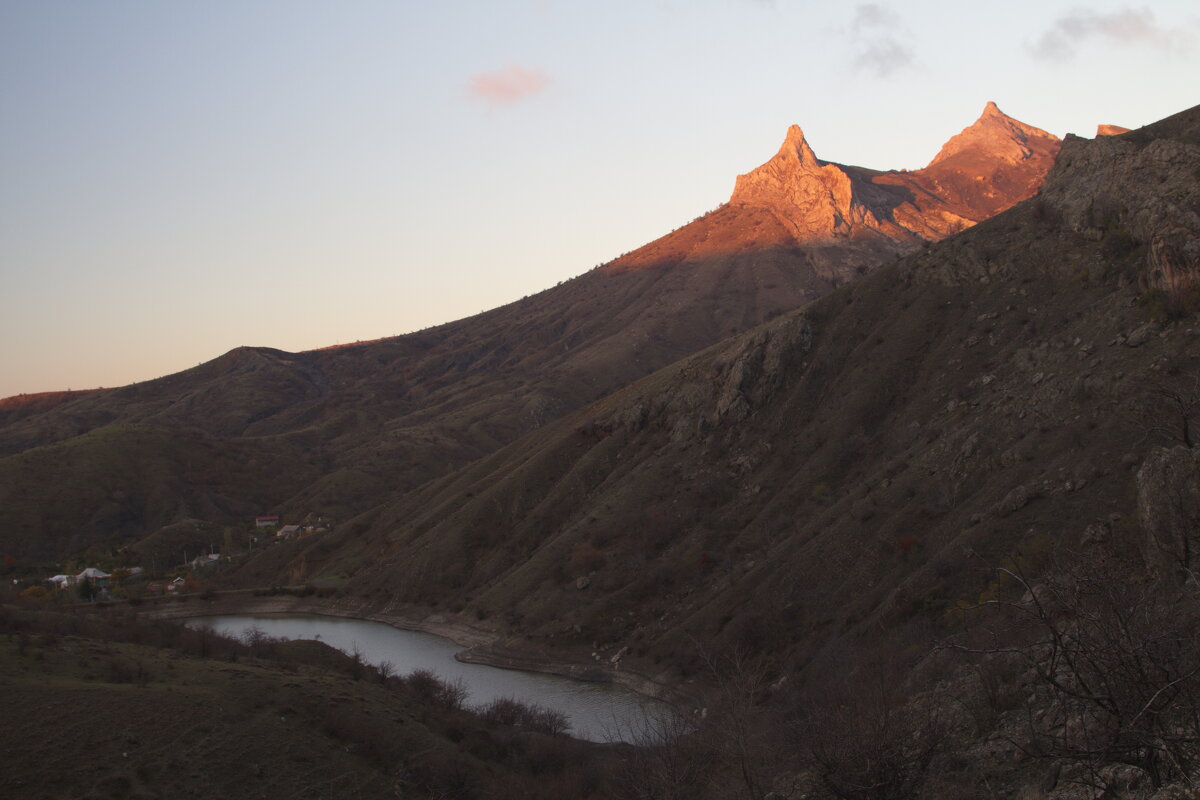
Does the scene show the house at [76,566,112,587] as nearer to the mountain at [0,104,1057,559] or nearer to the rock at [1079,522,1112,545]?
the mountain at [0,104,1057,559]

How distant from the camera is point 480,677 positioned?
58.6m

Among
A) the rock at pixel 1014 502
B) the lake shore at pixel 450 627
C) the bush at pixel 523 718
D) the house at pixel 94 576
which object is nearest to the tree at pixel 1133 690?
the rock at pixel 1014 502

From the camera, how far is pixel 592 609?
200ft

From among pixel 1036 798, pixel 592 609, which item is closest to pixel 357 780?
pixel 1036 798

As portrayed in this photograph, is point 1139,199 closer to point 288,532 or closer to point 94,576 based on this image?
point 288,532

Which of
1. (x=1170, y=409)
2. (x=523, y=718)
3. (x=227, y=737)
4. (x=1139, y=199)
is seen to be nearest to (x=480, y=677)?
(x=523, y=718)

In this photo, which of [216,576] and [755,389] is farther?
[216,576]

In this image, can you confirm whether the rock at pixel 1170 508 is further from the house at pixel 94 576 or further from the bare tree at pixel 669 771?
the house at pixel 94 576

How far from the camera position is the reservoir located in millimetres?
46688

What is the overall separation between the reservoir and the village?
12.2m

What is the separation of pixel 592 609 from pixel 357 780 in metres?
31.7

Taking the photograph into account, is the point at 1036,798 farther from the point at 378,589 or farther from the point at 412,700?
the point at 378,589

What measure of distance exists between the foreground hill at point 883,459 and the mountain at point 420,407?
3304cm

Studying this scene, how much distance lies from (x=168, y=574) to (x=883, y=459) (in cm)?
8658
